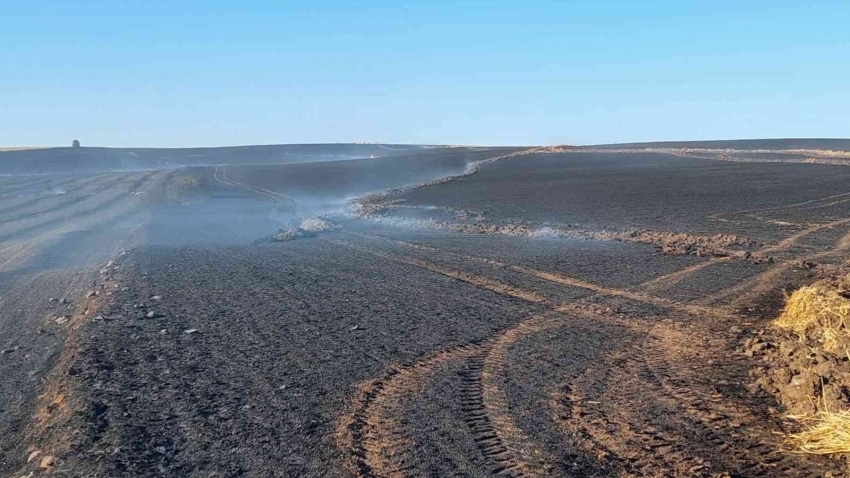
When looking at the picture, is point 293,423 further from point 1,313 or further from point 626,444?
point 1,313

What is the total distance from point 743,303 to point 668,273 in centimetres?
260

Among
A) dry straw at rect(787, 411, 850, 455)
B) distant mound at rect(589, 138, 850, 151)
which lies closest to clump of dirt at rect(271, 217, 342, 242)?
dry straw at rect(787, 411, 850, 455)

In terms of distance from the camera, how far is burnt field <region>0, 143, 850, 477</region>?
231 inches

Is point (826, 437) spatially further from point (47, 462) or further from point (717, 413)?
point (47, 462)

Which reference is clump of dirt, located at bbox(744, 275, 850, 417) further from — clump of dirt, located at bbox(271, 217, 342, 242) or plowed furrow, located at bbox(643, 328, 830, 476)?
clump of dirt, located at bbox(271, 217, 342, 242)

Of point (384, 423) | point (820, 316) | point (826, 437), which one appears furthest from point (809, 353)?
point (384, 423)

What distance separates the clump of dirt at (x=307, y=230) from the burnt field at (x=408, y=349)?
0.59 ft

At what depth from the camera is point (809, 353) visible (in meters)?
7.18

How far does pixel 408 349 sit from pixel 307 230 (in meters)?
13.7

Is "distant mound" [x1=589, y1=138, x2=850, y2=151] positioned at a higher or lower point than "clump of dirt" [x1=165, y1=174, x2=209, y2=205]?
higher

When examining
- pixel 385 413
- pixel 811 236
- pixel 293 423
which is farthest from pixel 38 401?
pixel 811 236

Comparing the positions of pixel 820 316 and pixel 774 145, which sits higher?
pixel 774 145

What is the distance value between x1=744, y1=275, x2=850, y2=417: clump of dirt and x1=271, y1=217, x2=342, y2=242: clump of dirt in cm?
1306

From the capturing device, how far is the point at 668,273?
13.5 m
